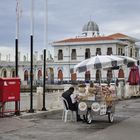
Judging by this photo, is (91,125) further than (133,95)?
No

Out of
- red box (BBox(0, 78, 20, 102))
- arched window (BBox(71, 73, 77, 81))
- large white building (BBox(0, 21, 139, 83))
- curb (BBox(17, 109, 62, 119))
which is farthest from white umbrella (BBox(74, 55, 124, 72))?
arched window (BBox(71, 73, 77, 81))

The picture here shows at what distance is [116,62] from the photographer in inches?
756

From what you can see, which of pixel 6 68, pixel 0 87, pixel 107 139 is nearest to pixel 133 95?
pixel 0 87

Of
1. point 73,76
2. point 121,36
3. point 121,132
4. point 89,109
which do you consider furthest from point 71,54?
point 121,132

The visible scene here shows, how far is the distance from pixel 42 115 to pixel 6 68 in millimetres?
71245

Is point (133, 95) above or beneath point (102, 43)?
beneath

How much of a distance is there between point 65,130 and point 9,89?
4.02 meters

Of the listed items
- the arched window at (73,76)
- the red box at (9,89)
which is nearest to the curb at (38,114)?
the red box at (9,89)

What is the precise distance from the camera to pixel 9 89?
18047 mm

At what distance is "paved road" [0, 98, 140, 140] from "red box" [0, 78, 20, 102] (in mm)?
1021

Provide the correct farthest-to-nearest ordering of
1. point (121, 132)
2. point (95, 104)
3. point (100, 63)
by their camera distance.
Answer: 1. point (100, 63)
2. point (95, 104)
3. point (121, 132)

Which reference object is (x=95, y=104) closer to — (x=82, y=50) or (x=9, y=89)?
(x=9, y=89)

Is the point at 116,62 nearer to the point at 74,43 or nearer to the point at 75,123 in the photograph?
the point at 75,123

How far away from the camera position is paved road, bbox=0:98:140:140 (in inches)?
521
